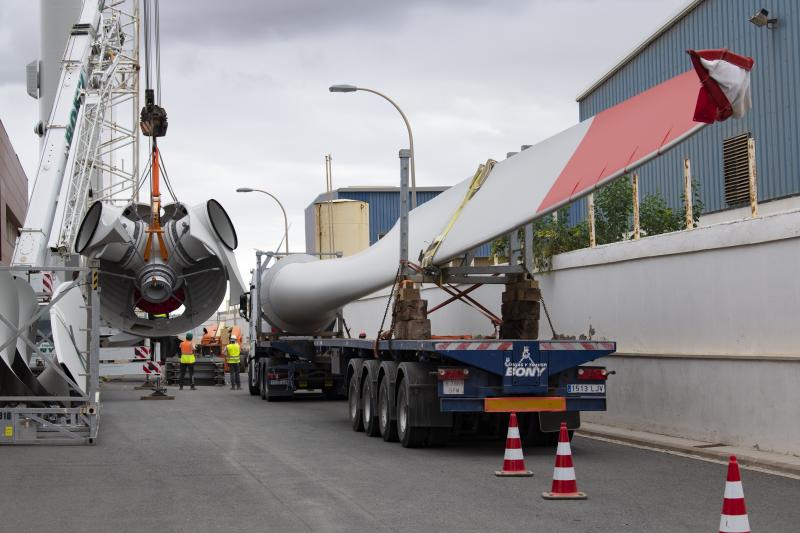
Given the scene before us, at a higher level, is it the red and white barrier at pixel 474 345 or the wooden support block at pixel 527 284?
the wooden support block at pixel 527 284

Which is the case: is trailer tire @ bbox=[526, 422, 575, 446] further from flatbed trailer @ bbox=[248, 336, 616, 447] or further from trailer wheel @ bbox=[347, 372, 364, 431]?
trailer wheel @ bbox=[347, 372, 364, 431]

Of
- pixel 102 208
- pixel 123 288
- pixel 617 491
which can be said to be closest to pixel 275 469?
pixel 617 491

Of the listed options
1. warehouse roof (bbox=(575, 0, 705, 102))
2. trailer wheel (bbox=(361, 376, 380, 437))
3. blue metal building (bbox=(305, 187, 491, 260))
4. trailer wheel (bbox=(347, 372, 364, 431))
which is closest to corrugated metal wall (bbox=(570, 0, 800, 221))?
warehouse roof (bbox=(575, 0, 705, 102))

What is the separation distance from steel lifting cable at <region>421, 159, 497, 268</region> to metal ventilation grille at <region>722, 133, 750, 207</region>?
8.22 meters

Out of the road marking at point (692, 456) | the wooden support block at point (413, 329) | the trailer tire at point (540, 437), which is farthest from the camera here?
the wooden support block at point (413, 329)

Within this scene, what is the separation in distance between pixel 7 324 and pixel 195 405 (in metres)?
9.60

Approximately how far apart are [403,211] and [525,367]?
353cm

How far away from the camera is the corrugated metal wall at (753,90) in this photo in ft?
67.7

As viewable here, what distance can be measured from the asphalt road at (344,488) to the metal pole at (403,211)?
259 cm

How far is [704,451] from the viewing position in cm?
1338

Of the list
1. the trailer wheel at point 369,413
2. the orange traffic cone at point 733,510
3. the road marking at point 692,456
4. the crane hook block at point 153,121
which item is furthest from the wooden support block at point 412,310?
the orange traffic cone at point 733,510

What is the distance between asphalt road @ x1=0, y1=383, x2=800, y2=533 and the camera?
8766 mm

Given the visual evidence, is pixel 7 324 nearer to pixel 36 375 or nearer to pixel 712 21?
pixel 36 375

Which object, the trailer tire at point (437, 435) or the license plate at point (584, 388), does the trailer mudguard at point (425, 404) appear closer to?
the trailer tire at point (437, 435)
